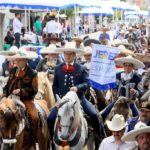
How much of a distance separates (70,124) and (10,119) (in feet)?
3.31

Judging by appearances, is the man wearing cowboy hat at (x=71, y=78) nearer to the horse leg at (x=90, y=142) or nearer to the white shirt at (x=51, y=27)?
the horse leg at (x=90, y=142)

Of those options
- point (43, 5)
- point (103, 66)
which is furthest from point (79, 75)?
point (43, 5)

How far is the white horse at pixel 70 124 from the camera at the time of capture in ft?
35.1

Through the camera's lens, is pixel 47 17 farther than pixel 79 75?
Yes

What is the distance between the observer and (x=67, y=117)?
10688 mm

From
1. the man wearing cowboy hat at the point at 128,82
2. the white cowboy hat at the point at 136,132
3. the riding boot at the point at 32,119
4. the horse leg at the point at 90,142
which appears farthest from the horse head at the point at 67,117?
the white cowboy hat at the point at 136,132

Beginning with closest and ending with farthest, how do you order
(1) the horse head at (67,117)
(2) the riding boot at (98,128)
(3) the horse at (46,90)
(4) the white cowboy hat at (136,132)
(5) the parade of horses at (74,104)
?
(4) the white cowboy hat at (136,132)
(5) the parade of horses at (74,104)
(1) the horse head at (67,117)
(2) the riding boot at (98,128)
(3) the horse at (46,90)

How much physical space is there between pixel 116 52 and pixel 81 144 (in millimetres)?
3378

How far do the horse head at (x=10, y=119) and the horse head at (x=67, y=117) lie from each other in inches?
26.0

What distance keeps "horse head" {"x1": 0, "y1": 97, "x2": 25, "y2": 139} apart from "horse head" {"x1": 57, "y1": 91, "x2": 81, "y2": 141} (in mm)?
661

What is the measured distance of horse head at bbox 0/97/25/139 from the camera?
10.4 meters

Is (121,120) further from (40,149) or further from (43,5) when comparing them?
(43,5)

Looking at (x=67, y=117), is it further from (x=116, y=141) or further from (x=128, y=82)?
(x=128, y=82)

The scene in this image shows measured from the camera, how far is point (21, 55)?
39.5 ft
